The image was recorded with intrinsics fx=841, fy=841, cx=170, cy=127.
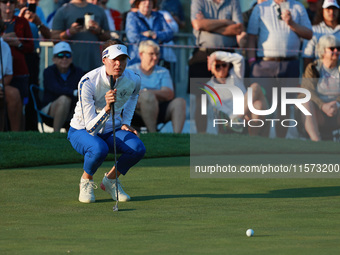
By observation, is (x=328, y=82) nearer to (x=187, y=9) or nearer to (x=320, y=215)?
(x=320, y=215)

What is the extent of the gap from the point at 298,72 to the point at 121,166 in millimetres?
6894

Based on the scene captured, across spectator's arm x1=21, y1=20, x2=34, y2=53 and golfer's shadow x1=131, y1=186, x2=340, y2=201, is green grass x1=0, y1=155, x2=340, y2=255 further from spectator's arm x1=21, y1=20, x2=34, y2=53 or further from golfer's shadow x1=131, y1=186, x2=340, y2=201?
spectator's arm x1=21, y1=20, x2=34, y2=53

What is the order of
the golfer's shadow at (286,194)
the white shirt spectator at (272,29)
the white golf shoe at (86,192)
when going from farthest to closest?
the white shirt spectator at (272,29), the golfer's shadow at (286,194), the white golf shoe at (86,192)

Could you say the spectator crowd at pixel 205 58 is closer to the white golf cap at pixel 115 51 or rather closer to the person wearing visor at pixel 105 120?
the person wearing visor at pixel 105 120

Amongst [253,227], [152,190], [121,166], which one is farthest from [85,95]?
[253,227]

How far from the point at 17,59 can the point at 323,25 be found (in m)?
5.30

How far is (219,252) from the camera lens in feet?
17.7

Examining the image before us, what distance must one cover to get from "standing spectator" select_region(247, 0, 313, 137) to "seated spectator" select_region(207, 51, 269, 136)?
10.9 inches

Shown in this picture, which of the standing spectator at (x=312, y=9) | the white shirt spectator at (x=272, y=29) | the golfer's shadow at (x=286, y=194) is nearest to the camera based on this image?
the golfer's shadow at (x=286, y=194)

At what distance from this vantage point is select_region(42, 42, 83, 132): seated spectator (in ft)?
43.6

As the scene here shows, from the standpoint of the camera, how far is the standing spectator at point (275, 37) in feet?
46.4

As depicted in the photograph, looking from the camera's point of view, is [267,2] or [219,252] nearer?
[219,252]

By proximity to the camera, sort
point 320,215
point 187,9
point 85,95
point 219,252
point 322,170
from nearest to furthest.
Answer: point 219,252 < point 320,215 < point 85,95 < point 322,170 < point 187,9

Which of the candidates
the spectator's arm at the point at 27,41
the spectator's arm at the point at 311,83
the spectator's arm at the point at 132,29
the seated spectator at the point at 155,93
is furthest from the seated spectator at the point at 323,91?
the spectator's arm at the point at 27,41
